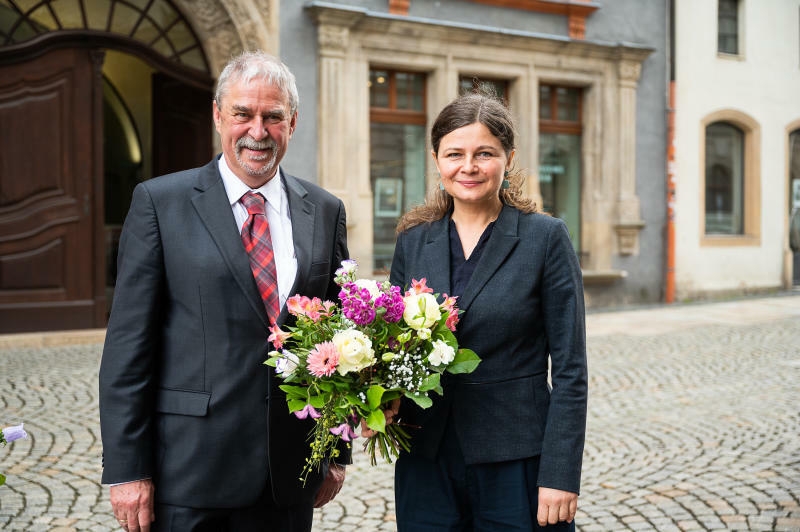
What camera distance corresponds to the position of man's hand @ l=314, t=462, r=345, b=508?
98.8 inches

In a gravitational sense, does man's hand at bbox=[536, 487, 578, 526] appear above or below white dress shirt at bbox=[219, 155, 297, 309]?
below

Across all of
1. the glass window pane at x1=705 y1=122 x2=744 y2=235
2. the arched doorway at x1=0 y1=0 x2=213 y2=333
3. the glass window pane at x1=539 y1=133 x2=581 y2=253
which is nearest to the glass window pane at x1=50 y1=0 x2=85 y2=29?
the arched doorway at x1=0 y1=0 x2=213 y2=333

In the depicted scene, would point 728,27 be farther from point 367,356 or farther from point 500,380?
point 367,356

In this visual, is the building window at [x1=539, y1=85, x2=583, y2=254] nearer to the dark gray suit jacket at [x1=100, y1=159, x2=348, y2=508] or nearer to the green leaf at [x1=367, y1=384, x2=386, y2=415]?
the dark gray suit jacket at [x1=100, y1=159, x2=348, y2=508]

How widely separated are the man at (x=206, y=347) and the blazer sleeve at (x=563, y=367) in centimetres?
70

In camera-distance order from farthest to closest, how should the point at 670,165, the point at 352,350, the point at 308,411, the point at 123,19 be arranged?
1. the point at 670,165
2. the point at 123,19
3. the point at 308,411
4. the point at 352,350

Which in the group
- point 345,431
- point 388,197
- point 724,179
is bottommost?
point 345,431

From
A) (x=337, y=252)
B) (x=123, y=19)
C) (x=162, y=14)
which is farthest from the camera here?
(x=162, y=14)

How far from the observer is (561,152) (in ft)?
43.6

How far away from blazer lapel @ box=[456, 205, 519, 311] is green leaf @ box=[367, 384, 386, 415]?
46 centimetres

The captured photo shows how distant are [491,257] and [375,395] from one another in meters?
0.60

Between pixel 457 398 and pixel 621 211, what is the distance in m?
11.5

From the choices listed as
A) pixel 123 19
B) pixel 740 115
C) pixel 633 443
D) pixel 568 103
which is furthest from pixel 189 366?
pixel 740 115

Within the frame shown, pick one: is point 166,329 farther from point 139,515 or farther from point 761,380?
point 761,380
